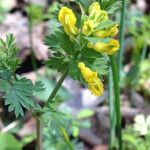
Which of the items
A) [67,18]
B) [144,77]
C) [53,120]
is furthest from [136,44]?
[67,18]

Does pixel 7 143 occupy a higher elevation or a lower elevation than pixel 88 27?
lower

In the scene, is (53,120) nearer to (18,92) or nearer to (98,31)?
(18,92)

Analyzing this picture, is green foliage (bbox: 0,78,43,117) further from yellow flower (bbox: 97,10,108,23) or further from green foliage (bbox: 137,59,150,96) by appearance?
green foliage (bbox: 137,59,150,96)

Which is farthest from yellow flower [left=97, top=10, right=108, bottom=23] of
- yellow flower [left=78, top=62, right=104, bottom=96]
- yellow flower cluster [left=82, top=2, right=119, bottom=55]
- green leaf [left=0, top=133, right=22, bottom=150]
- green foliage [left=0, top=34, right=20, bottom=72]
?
green leaf [left=0, top=133, right=22, bottom=150]

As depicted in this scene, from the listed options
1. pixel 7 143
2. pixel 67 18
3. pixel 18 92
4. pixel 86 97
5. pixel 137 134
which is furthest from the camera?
pixel 86 97

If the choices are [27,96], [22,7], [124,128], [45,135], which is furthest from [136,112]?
[22,7]

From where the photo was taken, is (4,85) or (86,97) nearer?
(4,85)

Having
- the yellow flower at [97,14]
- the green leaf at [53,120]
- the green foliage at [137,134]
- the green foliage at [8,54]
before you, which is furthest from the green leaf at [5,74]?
the green foliage at [137,134]

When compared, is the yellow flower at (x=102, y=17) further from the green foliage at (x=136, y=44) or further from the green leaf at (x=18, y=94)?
the green foliage at (x=136, y=44)
